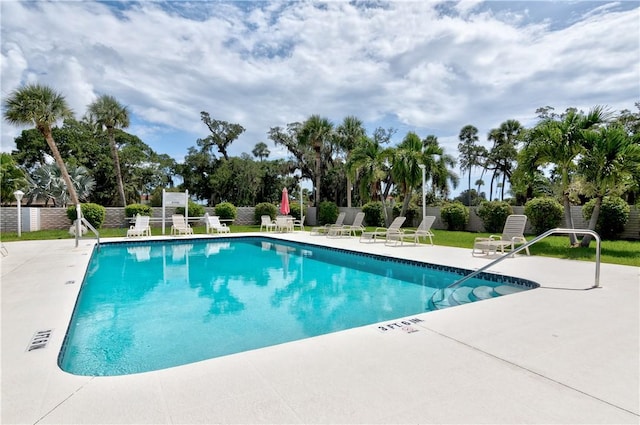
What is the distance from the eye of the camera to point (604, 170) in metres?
8.71

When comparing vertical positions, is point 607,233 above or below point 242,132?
below

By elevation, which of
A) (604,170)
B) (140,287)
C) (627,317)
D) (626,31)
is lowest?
(140,287)

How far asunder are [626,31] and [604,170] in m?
4.14

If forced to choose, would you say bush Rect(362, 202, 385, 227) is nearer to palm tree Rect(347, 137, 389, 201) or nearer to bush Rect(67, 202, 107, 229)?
palm tree Rect(347, 137, 389, 201)

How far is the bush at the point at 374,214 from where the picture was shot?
1916 centimetres

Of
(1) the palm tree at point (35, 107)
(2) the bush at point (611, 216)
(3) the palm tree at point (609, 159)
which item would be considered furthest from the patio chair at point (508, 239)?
(1) the palm tree at point (35, 107)

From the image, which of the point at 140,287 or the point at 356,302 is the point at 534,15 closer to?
the point at 356,302

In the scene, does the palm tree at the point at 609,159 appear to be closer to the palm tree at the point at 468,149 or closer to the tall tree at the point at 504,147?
the tall tree at the point at 504,147

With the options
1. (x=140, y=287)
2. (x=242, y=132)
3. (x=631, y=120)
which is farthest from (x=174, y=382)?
(x=242, y=132)

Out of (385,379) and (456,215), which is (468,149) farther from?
(385,379)

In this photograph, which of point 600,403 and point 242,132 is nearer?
point 600,403

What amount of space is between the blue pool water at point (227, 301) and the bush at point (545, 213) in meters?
7.90

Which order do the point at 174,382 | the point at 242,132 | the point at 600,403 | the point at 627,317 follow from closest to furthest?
the point at 600,403 < the point at 174,382 < the point at 627,317 < the point at 242,132

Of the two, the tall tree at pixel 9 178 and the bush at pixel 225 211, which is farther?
the bush at pixel 225 211
